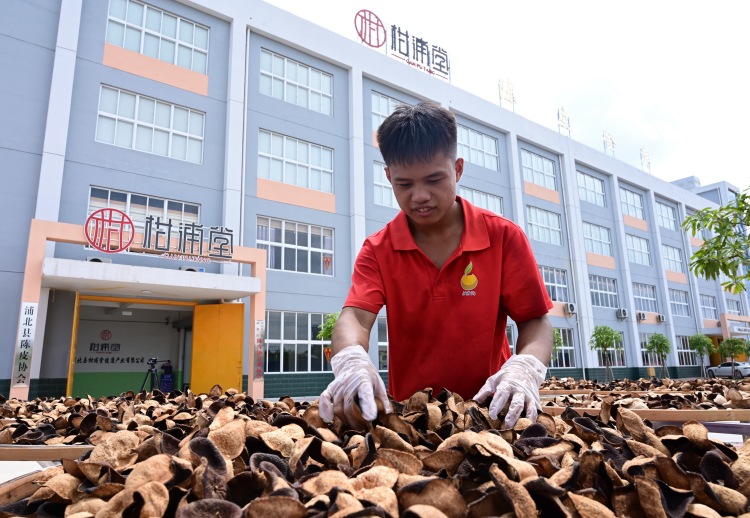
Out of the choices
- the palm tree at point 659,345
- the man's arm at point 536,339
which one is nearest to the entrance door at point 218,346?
the man's arm at point 536,339

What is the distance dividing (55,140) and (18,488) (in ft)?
43.0

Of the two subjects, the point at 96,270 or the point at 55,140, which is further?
the point at 55,140

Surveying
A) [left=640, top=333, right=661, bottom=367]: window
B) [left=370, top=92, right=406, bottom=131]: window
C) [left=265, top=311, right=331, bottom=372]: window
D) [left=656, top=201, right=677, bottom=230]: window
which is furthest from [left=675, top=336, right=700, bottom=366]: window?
[left=265, top=311, right=331, bottom=372]: window

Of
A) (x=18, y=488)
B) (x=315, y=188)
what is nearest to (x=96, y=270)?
(x=315, y=188)

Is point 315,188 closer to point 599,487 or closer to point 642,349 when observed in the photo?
point 599,487

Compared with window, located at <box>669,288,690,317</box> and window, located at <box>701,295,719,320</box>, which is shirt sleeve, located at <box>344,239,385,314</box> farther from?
window, located at <box>701,295,719,320</box>

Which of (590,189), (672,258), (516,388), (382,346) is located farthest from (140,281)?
(672,258)

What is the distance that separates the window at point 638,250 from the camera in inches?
1086

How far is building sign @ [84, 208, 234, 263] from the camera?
414 inches

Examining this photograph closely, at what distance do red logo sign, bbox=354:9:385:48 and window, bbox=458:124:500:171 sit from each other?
504 centimetres

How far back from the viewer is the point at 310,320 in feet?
49.7

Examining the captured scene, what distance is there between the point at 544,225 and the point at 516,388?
923 inches

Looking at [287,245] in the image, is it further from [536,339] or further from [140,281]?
[536,339]

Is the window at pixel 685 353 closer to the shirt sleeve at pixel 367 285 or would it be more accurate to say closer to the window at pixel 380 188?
the window at pixel 380 188
